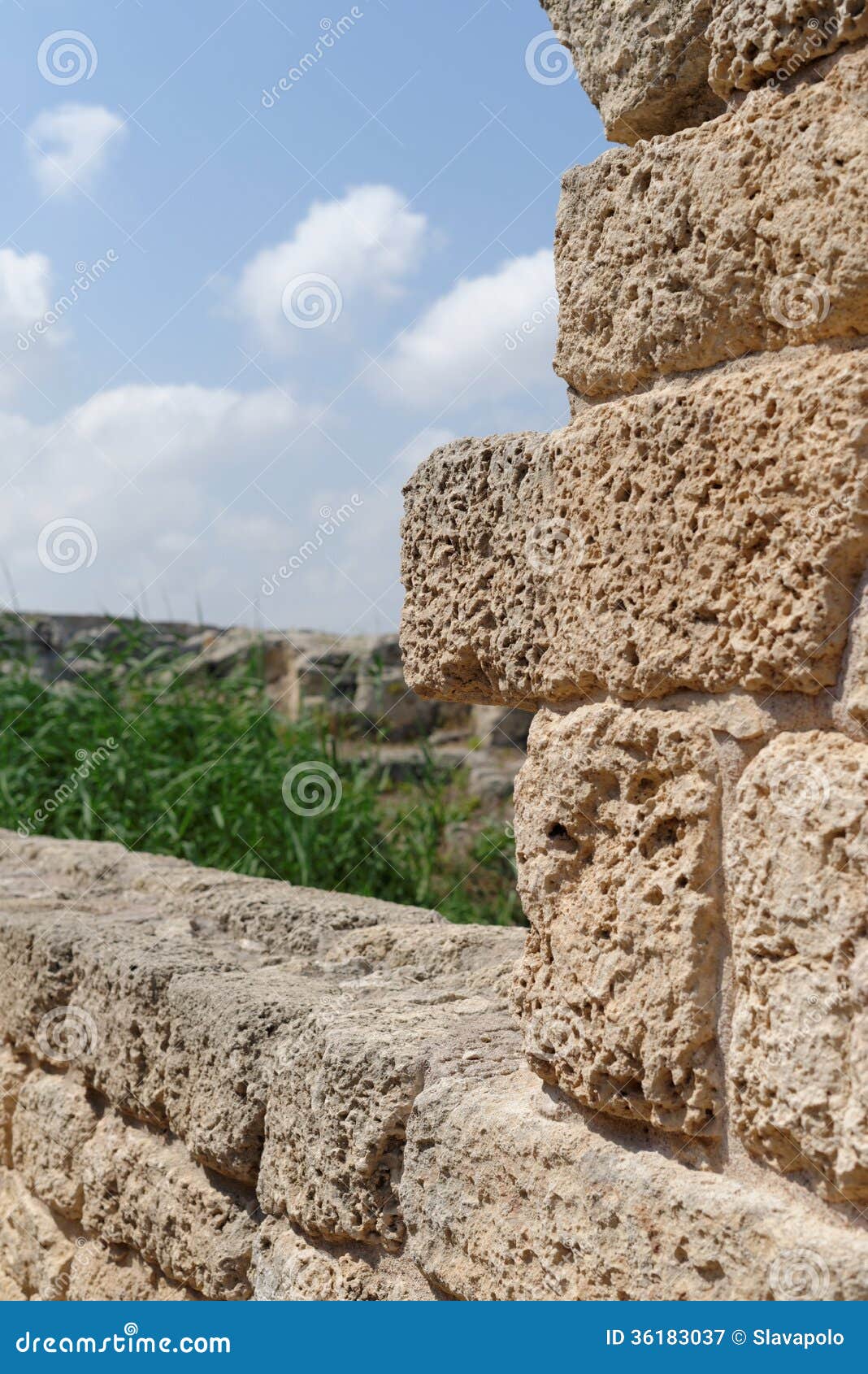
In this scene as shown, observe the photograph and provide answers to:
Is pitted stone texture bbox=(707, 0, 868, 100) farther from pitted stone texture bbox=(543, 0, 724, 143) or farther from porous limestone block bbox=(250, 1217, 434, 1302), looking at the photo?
porous limestone block bbox=(250, 1217, 434, 1302)

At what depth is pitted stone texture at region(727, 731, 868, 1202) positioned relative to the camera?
1.23 m

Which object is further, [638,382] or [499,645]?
[499,645]

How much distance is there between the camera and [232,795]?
6875mm

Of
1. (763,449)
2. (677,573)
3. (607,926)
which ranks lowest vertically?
(607,926)

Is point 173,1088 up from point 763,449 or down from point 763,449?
down

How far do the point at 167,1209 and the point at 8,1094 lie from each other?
3.43ft

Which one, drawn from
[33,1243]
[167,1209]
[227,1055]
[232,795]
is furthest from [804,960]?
[232,795]

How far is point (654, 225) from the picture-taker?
1.56 m

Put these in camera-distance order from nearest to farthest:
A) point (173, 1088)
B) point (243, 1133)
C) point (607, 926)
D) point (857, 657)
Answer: point (857, 657) → point (607, 926) → point (243, 1133) → point (173, 1088)

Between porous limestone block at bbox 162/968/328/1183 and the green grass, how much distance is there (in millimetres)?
4106

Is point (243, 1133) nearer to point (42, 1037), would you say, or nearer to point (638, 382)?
point (42, 1037)

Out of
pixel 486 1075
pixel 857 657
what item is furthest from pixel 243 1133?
pixel 857 657

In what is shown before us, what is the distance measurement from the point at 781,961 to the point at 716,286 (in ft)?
2.62

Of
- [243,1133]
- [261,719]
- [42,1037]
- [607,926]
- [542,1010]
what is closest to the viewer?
[607,926]
